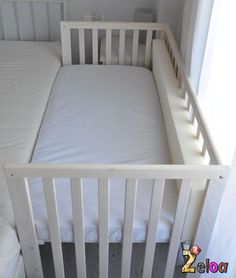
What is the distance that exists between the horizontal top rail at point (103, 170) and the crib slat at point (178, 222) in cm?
7

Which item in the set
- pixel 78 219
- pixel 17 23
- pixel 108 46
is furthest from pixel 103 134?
pixel 17 23

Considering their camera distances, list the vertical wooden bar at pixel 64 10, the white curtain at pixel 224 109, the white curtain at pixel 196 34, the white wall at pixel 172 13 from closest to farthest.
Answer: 1. the white curtain at pixel 224 109
2. the white curtain at pixel 196 34
3. the white wall at pixel 172 13
4. the vertical wooden bar at pixel 64 10

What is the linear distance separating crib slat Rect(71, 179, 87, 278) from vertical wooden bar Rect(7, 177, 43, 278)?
6.1 inches

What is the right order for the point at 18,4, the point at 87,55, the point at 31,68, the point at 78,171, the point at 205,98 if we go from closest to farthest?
the point at 78,171, the point at 205,98, the point at 31,68, the point at 18,4, the point at 87,55

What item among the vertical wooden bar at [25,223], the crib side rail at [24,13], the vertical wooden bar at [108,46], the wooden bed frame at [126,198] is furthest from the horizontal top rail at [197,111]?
the crib side rail at [24,13]

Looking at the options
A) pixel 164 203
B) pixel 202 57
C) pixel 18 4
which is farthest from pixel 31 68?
pixel 164 203

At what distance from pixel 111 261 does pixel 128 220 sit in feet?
1.91

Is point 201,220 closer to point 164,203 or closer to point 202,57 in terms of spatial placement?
point 164,203

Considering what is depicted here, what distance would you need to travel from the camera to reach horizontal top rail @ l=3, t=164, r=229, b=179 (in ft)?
3.47

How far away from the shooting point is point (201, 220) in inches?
49.3

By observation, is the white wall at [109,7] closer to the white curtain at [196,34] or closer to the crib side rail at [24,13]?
the crib side rail at [24,13]

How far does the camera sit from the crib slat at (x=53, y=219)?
1.11 meters

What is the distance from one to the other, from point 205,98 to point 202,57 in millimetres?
213

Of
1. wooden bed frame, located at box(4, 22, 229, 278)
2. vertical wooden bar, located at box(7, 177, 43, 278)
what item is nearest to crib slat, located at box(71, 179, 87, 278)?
wooden bed frame, located at box(4, 22, 229, 278)
